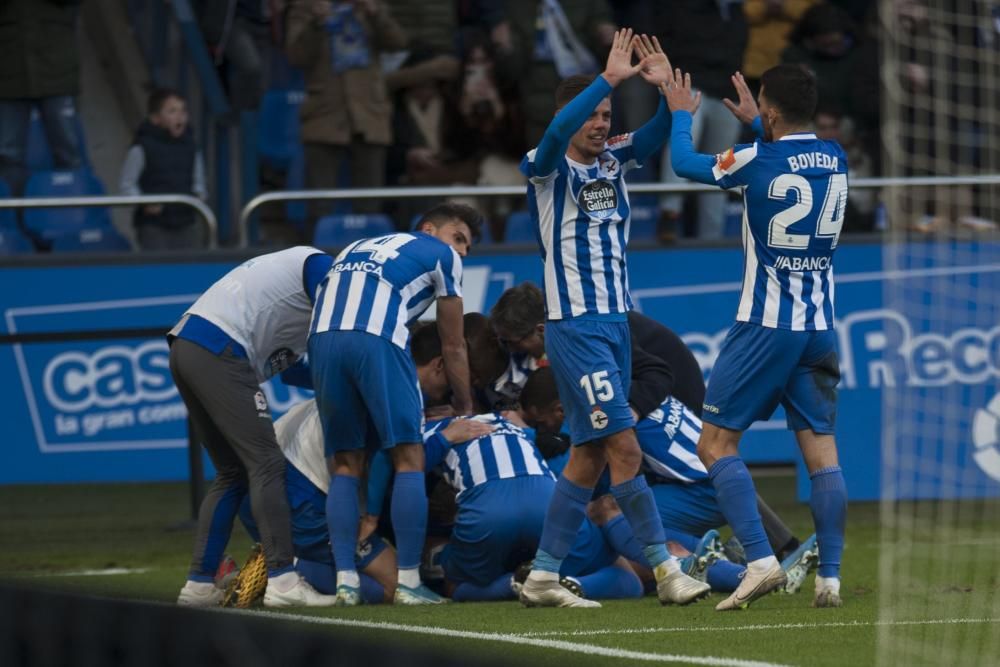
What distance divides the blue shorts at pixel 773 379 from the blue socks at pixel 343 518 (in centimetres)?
155

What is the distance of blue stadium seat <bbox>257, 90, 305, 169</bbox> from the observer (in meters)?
13.0

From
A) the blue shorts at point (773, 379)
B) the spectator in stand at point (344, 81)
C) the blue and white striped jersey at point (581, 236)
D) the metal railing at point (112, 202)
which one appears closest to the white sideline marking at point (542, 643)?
the blue shorts at point (773, 379)

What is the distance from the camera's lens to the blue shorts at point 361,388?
23.9 ft

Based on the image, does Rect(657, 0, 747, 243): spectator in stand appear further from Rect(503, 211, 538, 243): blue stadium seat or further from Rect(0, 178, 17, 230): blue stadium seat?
Rect(0, 178, 17, 230): blue stadium seat

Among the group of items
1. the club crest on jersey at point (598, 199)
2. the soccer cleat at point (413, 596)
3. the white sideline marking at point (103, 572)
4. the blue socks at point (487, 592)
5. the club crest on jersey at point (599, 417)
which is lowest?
the white sideline marking at point (103, 572)

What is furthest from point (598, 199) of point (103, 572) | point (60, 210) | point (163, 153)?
point (163, 153)

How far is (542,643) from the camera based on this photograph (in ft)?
19.3

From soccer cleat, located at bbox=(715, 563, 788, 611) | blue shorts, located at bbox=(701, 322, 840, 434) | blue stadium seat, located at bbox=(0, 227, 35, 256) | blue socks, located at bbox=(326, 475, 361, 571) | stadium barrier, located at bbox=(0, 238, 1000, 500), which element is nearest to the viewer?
soccer cleat, located at bbox=(715, 563, 788, 611)

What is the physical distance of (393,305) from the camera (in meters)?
7.42

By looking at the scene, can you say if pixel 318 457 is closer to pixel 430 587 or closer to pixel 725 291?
pixel 430 587

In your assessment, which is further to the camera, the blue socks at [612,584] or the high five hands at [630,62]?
the blue socks at [612,584]

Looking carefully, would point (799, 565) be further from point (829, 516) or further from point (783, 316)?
point (783, 316)

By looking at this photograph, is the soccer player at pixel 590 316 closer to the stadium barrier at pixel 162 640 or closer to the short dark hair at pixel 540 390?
the short dark hair at pixel 540 390

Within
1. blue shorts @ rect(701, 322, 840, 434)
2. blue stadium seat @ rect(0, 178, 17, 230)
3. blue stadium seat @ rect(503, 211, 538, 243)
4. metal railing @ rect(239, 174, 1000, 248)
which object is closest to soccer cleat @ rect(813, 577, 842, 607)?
blue shorts @ rect(701, 322, 840, 434)
